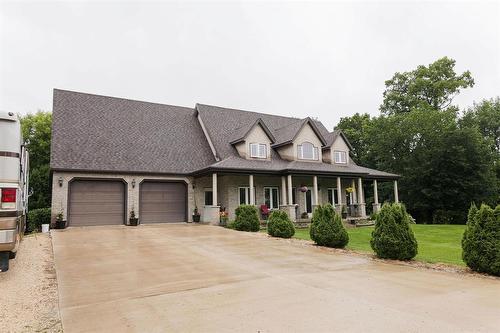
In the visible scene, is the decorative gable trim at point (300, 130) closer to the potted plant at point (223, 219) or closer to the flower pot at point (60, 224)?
the potted plant at point (223, 219)

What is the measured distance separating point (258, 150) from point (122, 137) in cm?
952

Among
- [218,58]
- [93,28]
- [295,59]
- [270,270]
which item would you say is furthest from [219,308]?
[218,58]

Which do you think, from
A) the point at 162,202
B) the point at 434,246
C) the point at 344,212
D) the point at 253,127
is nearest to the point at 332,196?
the point at 344,212

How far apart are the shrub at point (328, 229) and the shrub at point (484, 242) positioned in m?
4.35

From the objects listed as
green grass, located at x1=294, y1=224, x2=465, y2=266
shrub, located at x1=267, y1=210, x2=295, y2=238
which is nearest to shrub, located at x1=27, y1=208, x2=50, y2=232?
shrub, located at x1=267, y1=210, x2=295, y2=238

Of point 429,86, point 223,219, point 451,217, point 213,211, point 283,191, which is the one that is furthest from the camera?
point 429,86

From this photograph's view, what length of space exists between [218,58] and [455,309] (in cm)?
2635

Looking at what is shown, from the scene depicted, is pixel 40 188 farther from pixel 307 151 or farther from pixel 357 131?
pixel 357 131

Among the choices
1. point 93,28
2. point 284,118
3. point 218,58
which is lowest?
point 284,118

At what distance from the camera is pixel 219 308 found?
203 inches

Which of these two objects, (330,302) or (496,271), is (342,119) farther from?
(330,302)

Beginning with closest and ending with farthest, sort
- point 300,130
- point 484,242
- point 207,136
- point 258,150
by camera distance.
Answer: point 484,242 → point 258,150 → point 300,130 → point 207,136

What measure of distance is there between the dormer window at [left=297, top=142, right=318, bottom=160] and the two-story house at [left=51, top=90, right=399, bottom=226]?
0.08 meters

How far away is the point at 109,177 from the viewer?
19.8 metres
